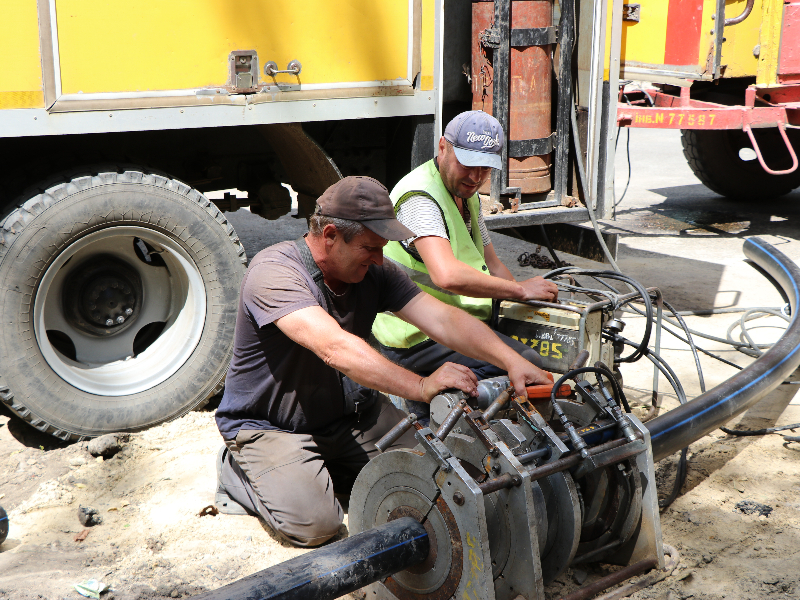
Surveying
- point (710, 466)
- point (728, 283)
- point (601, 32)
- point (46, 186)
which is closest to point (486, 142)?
point (601, 32)

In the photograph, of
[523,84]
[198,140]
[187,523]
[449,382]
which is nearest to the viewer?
[449,382]

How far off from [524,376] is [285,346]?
2.88 feet

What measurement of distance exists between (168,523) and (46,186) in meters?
1.60

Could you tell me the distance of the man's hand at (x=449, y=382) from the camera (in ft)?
8.09

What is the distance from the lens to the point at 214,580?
8.87ft

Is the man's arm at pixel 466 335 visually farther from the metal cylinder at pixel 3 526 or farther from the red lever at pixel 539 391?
the metal cylinder at pixel 3 526

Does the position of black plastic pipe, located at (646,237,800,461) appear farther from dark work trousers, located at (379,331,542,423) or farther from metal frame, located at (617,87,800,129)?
metal frame, located at (617,87,800,129)

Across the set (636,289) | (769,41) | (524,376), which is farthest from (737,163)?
(524,376)

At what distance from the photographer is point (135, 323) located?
398 centimetres

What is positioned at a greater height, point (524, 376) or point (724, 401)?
point (524, 376)

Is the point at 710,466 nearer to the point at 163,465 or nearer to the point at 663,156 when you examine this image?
the point at 163,465

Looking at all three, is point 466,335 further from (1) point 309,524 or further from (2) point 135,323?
(2) point 135,323

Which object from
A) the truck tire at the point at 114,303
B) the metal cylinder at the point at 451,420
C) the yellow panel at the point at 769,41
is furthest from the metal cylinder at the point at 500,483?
the yellow panel at the point at 769,41

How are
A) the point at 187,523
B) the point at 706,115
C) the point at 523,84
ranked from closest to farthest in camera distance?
1. the point at 187,523
2. the point at 523,84
3. the point at 706,115
